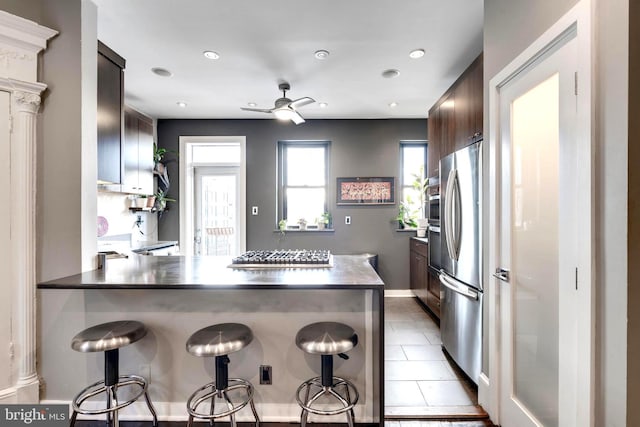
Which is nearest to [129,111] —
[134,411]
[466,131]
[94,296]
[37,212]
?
[37,212]

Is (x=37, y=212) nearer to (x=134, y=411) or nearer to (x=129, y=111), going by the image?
(x=134, y=411)

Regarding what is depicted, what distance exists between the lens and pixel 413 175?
450 centimetres

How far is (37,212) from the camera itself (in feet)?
5.91

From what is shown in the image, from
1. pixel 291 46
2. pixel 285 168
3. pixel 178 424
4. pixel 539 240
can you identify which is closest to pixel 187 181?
pixel 285 168

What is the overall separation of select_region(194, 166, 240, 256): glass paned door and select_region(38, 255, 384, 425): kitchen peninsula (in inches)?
113

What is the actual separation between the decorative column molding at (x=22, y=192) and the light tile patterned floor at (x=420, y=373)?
7.80 feet

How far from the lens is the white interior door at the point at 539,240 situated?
1222 millimetres

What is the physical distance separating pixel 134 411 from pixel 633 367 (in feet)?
8.46

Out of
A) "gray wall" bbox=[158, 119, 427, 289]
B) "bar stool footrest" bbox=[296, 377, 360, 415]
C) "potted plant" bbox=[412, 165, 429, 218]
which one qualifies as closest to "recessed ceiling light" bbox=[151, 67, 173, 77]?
"gray wall" bbox=[158, 119, 427, 289]

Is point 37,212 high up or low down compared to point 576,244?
up

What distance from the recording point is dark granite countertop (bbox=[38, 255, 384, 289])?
1.51 meters

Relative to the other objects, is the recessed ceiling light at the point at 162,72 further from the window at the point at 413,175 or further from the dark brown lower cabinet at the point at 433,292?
the dark brown lower cabinet at the point at 433,292

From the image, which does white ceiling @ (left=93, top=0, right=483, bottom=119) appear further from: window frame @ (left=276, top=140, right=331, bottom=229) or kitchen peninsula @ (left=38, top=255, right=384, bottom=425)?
kitchen peninsula @ (left=38, top=255, right=384, bottom=425)

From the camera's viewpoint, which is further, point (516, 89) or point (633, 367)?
point (516, 89)
